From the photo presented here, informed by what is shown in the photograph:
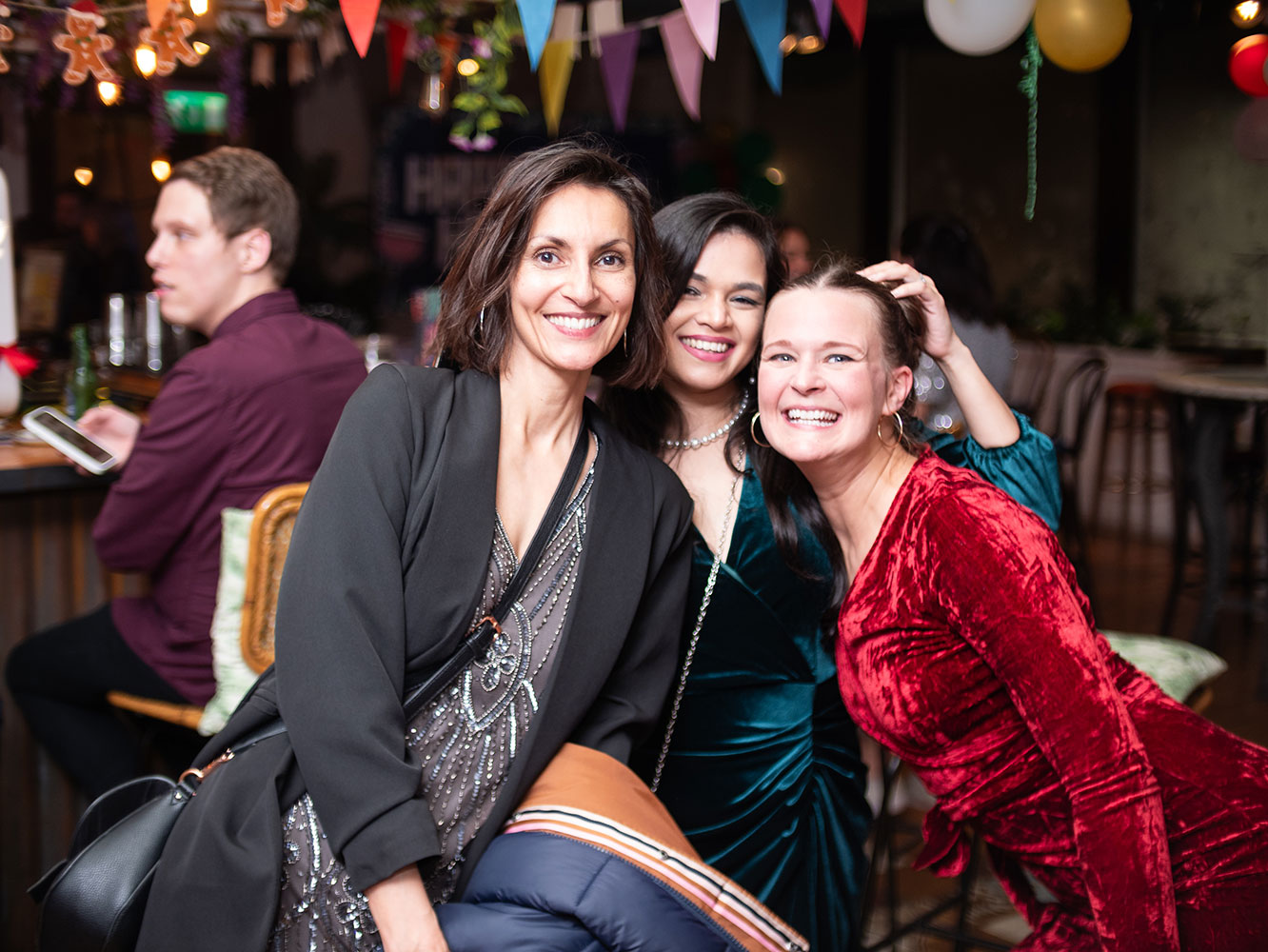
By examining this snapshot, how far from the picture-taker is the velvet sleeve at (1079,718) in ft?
5.24

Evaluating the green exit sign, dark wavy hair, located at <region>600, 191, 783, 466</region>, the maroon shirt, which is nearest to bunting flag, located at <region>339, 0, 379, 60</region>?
the maroon shirt

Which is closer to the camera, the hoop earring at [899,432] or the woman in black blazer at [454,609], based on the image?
the woman in black blazer at [454,609]

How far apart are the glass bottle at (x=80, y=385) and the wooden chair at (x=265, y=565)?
114cm

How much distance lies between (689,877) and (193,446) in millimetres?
1420

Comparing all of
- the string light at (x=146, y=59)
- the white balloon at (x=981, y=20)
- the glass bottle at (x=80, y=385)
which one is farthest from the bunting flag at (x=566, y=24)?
the glass bottle at (x=80, y=385)

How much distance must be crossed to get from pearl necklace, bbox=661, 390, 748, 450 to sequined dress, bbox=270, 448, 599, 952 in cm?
41

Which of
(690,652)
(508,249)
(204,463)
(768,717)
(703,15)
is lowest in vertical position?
(768,717)

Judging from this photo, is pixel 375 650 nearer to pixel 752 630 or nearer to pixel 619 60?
pixel 752 630

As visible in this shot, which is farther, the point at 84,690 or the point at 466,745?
the point at 84,690

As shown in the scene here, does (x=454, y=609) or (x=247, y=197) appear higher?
(x=247, y=197)

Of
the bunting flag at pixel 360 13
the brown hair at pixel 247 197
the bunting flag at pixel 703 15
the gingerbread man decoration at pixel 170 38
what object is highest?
the gingerbread man decoration at pixel 170 38

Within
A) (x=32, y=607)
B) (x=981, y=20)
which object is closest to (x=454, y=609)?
(x=32, y=607)

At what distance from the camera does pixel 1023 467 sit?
78.5 inches

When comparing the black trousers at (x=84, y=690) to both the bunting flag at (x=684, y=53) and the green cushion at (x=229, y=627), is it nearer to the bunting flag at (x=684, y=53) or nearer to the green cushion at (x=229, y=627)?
the green cushion at (x=229, y=627)
